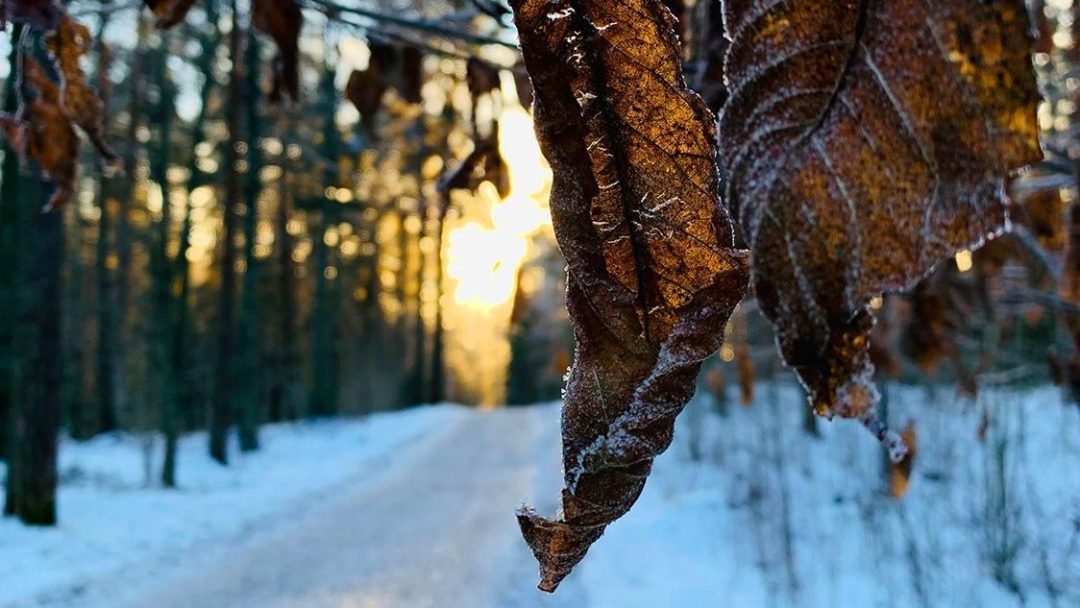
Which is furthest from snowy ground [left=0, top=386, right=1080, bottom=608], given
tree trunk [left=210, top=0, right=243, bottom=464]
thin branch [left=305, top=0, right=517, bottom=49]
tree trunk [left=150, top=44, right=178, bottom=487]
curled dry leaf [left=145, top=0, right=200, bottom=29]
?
curled dry leaf [left=145, top=0, right=200, bottom=29]


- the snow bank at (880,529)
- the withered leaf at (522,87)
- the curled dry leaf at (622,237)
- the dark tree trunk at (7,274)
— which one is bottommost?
the snow bank at (880,529)

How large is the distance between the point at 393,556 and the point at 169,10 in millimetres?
7279

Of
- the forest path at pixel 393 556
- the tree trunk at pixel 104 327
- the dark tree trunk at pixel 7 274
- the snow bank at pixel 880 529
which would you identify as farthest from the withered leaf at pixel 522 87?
the tree trunk at pixel 104 327

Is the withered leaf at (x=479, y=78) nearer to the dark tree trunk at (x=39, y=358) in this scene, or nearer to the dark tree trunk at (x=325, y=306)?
the dark tree trunk at (x=39, y=358)

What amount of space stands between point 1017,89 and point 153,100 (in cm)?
1909

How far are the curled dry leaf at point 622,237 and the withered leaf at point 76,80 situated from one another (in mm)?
617

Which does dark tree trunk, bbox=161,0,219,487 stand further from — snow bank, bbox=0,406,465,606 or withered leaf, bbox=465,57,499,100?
withered leaf, bbox=465,57,499,100

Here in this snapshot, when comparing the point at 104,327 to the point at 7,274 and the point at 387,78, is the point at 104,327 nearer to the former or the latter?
the point at 7,274

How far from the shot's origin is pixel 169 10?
2.63ft

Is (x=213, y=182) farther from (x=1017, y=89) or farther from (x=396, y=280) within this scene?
(x=1017, y=89)

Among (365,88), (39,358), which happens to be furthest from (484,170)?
(39,358)

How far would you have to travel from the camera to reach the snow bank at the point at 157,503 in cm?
690

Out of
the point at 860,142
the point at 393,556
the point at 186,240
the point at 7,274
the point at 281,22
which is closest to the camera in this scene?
the point at 860,142

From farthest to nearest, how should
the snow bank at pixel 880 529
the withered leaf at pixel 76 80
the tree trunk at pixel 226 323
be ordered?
the tree trunk at pixel 226 323
the snow bank at pixel 880 529
the withered leaf at pixel 76 80
